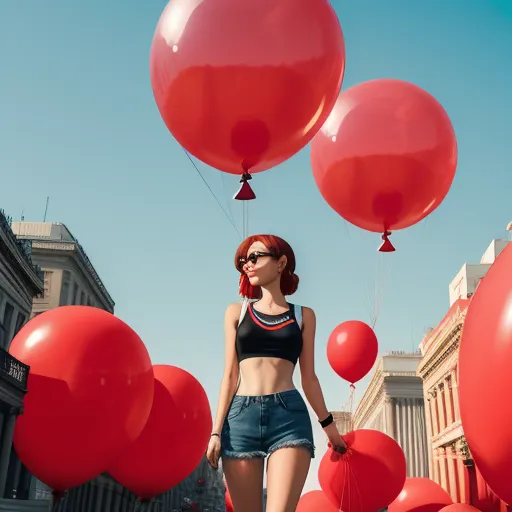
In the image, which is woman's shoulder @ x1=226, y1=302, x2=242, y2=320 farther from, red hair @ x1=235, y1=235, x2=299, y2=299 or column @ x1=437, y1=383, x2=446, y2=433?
column @ x1=437, y1=383, x2=446, y2=433

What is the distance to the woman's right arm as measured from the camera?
3.58 m

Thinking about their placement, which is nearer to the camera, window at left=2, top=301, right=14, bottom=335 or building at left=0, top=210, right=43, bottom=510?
building at left=0, top=210, right=43, bottom=510

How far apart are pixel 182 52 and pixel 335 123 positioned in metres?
2.61

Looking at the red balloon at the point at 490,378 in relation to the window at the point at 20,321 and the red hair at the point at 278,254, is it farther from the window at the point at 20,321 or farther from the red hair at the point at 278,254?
the window at the point at 20,321

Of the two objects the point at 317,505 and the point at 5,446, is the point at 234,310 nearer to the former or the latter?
the point at 317,505

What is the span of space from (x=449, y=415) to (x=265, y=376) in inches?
1587

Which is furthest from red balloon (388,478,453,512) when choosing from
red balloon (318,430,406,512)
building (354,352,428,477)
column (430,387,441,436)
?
building (354,352,428,477)

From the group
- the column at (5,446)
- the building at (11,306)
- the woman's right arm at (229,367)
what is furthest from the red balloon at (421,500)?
the column at (5,446)

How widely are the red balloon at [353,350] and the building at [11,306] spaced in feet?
50.3

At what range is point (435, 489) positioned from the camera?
38.9 feet

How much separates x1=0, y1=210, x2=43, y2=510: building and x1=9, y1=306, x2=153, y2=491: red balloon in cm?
1754

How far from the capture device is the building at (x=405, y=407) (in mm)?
65750

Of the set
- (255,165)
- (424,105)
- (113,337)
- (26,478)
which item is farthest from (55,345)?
(26,478)

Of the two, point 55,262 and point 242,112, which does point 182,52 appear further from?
point 55,262
